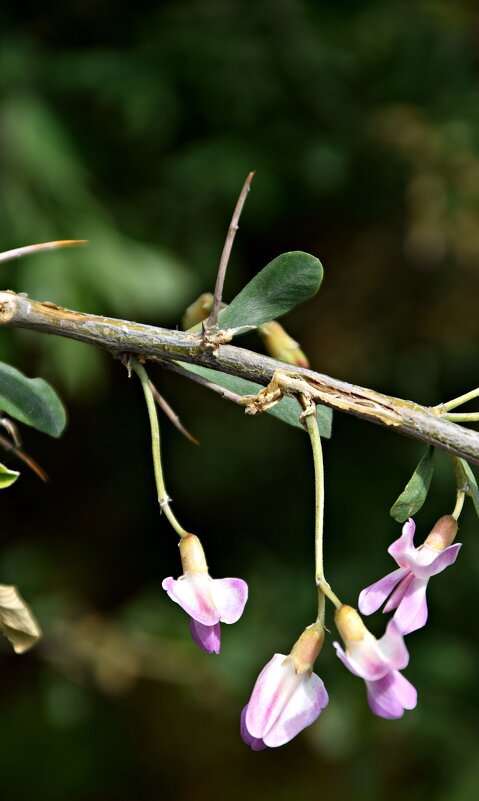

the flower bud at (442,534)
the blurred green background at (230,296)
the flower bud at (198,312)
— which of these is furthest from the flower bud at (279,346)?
the blurred green background at (230,296)

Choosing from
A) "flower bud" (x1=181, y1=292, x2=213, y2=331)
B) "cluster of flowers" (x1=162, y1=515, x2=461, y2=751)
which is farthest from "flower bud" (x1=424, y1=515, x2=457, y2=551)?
"flower bud" (x1=181, y1=292, x2=213, y2=331)

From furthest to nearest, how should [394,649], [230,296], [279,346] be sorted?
1. [230,296]
2. [279,346]
3. [394,649]

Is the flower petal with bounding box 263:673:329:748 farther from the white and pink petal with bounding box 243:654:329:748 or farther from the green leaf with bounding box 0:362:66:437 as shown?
the green leaf with bounding box 0:362:66:437

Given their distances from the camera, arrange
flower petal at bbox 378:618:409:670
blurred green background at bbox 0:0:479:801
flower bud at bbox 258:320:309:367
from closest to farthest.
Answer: flower petal at bbox 378:618:409:670 → flower bud at bbox 258:320:309:367 → blurred green background at bbox 0:0:479:801

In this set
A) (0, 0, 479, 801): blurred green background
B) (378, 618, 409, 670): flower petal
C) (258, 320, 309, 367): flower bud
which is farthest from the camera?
(0, 0, 479, 801): blurred green background

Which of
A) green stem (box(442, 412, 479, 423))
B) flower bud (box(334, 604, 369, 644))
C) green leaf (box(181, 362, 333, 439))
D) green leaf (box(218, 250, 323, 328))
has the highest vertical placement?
green leaf (box(218, 250, 323, 328))

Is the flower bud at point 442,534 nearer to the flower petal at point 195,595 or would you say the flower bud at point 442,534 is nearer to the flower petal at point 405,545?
the flower petal at point 405,545

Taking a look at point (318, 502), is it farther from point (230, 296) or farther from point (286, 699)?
point (230, 296)

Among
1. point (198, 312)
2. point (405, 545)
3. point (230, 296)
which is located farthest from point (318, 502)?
point (230, 296)
